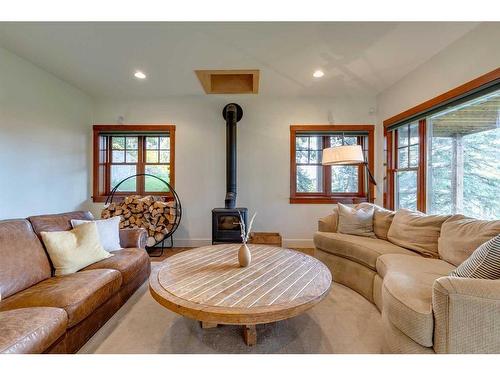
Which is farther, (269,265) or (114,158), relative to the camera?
(114,158)

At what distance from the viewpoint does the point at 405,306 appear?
1.32 m

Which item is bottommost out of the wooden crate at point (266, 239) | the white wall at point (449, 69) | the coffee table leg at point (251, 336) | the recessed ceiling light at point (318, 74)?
the coffee table leg at point (251, 336)

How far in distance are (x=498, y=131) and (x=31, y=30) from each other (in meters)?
4.66

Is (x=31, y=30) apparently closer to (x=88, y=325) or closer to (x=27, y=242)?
(x=27, y=242)

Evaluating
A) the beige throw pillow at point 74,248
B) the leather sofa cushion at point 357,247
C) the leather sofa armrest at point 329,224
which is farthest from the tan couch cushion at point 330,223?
the beige throw pillow at point 74,248

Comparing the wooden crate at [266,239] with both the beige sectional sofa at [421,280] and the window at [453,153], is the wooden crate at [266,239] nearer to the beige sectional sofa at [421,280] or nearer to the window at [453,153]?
the beige sectional sofa at [421,280]

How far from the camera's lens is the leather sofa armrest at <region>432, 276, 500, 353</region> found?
1.13 meters

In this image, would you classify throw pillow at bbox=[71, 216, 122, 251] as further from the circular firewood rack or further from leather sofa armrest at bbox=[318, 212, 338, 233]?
leather sofa armrest at bbox=[318, 212, 338, 233]

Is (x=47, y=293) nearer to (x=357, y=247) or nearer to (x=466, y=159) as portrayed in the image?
(x=357, y=247)

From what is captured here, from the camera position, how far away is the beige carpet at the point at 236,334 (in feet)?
5.01

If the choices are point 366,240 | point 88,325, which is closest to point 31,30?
point 88,325

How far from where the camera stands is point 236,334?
1.65 meters

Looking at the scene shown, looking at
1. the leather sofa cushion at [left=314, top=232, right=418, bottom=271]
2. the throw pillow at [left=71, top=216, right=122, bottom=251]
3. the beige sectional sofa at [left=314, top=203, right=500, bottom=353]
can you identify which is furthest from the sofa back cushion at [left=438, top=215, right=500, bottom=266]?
the throw pillow at [left=71, top=216, right=122, bottom=251]
